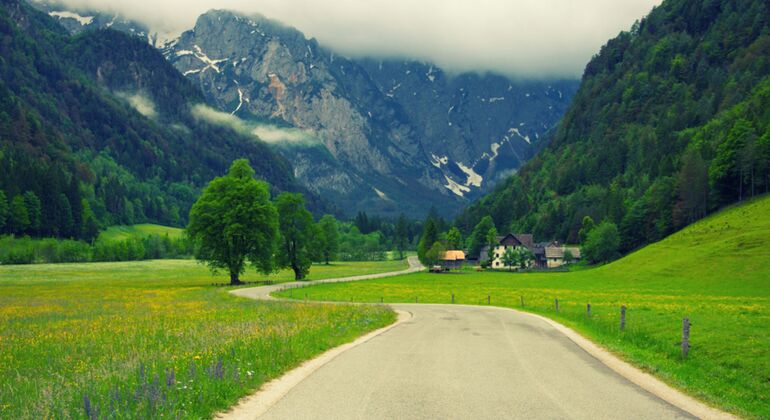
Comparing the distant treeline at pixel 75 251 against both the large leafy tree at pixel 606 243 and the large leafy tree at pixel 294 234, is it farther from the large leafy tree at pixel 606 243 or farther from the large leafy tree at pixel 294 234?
the large leafy tree at pixel 606 243

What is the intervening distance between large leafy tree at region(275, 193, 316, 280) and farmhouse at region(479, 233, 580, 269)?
78066mm

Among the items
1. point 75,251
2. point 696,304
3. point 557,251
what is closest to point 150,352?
point 696,304

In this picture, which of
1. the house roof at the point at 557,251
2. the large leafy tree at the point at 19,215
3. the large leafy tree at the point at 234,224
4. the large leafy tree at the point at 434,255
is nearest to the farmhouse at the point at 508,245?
the house roof at the point at 557,251

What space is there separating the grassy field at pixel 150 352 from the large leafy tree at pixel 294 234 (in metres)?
44.4

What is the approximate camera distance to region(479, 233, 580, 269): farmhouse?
16138 centimetres

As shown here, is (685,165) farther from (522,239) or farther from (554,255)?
(522,239)

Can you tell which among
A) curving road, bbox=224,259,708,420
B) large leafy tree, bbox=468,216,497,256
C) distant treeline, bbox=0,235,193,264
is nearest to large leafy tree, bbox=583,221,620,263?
large leafy tree, bbox=468,216,497,256

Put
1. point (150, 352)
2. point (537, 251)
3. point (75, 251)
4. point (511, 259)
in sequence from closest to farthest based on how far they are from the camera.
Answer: point (150, 352) → point (75, 251) → point (511, 259) → point (537, 251)

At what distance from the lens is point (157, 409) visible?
11914 mm

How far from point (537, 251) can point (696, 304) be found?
426ft

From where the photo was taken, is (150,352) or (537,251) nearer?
(150,352)

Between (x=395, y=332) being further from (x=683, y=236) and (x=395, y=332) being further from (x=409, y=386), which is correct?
(x=683, y=236)

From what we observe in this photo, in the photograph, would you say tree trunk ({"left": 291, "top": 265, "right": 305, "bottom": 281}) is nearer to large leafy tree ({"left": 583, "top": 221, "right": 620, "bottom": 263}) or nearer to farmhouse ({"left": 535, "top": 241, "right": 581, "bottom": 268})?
large leafy tree ({"left": 583, "top": 221, "right": 620, "bottom": 263})

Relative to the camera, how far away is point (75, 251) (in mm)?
140125
